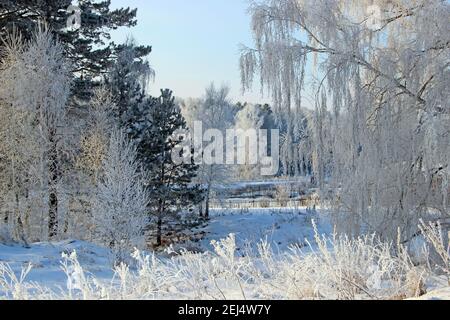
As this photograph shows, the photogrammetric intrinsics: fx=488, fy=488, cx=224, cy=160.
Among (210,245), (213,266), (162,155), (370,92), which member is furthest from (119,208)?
(213,266)

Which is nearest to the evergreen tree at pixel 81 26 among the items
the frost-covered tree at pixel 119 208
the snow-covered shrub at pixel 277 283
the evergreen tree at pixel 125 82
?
the evergreen tree at pixel 125 82

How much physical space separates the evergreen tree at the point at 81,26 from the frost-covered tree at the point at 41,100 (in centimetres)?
112

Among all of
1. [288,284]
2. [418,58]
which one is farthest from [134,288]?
[418,58]

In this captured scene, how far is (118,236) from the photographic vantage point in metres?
14.8

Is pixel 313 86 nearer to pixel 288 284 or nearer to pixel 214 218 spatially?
pixel 288 284

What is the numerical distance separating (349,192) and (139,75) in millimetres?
18043

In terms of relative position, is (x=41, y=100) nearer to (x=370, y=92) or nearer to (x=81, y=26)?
(x=81, y=26)

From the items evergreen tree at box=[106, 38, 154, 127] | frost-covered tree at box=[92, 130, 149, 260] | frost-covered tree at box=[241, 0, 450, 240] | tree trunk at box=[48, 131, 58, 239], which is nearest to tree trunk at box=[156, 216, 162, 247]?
evergreen tree at box=[106, 38, 154, 127]

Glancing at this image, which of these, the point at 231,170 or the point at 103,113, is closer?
the point at 103,113

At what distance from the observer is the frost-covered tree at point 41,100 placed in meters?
16.8

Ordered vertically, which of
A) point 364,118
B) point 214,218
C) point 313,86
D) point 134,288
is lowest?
point 214,218

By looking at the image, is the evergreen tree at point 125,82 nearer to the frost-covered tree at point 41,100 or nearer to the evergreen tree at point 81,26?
the evergreen tree at point 81,26

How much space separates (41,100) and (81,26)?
4.55m

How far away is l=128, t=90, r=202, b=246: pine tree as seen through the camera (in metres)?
22.6
